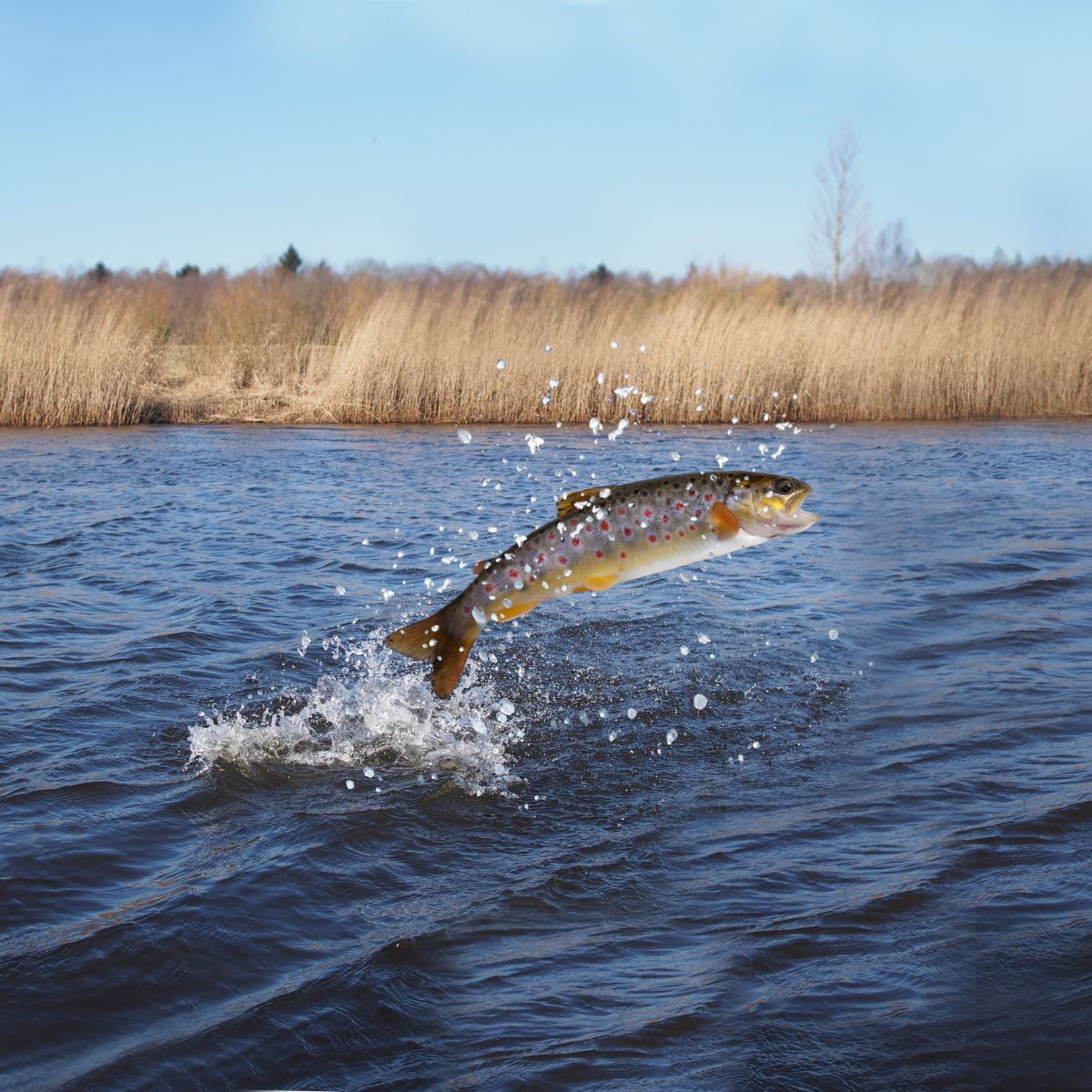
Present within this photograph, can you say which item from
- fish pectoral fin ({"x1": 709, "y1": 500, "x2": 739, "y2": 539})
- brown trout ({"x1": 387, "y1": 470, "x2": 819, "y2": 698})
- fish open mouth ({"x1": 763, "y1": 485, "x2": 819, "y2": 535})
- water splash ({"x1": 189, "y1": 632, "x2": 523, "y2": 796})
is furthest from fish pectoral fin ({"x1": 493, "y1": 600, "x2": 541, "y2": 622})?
water splash ({"x1": 189, "y1": 632, "x2": 523, "y2": 796})

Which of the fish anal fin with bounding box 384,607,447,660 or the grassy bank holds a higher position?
the grassy bank

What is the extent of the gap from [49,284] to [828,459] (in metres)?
12.8

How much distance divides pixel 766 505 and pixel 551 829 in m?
1.51

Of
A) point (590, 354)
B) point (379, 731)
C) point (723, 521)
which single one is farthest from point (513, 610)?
point (590, 354)

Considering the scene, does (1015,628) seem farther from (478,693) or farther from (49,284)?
(49,284)

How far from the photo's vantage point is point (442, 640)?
14.3 feet

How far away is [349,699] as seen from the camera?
6254mm

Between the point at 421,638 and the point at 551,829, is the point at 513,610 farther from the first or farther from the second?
the point at 551,829

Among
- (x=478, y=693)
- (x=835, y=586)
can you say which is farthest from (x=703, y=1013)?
(x=835, y=586)

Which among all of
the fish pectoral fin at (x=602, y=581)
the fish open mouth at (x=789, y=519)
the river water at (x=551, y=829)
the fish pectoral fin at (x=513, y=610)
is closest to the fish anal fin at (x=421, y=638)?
the fish pectoral fin at (x=513, y=610)

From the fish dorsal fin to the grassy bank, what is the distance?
43.2 feet

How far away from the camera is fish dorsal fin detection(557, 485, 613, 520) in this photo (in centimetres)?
418

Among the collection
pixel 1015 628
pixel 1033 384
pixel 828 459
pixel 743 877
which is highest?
pixel 1033 384

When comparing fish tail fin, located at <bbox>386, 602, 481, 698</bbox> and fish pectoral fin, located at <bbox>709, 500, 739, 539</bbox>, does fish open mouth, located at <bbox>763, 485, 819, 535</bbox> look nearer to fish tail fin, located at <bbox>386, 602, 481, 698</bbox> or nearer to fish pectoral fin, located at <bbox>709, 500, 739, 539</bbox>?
fish pectoral fin, located at <bbox>709, 500, 739, 539</bbox>
